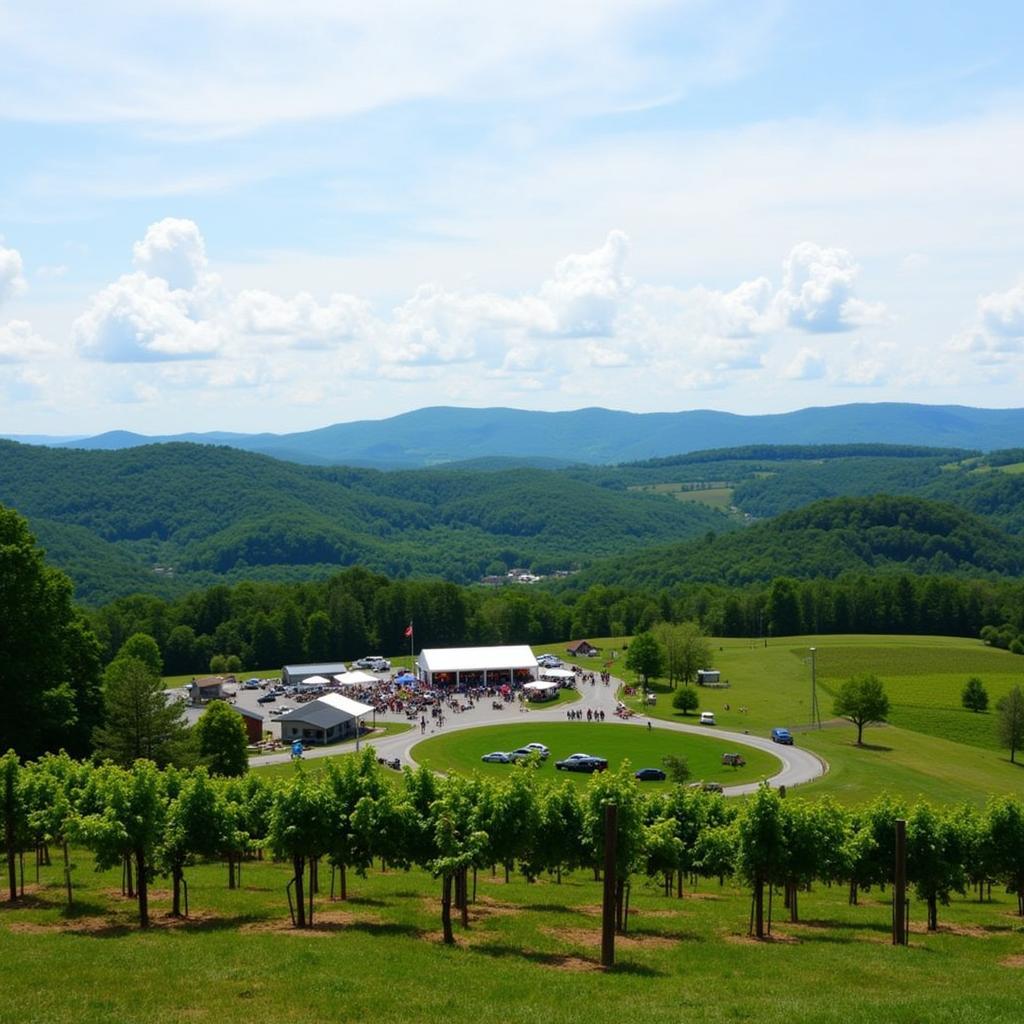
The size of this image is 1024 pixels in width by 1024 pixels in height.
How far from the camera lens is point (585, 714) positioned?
279ft

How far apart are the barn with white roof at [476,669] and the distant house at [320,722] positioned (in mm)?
21598

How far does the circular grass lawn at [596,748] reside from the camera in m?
64.3

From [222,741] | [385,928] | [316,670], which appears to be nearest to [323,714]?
[222,741]

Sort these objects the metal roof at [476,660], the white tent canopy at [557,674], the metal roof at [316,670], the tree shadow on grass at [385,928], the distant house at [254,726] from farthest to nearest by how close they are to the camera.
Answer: the metal roof at [316,670], the metal roof at [476,660], the white tent canopy at [557,674], the distant house at [254,726], the tree shadow on grass at [385,928]

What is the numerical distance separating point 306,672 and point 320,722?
31.6 metres

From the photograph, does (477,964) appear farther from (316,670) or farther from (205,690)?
(316,670)

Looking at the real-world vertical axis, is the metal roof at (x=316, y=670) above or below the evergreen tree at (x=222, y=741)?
below

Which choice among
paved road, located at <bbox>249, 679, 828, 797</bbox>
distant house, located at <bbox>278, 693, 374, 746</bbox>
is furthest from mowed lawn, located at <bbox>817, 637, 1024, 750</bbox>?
distant house, located at <bbox>278, 693, 374, 746</bbox>

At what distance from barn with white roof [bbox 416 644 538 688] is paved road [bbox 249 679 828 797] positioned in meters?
6.78

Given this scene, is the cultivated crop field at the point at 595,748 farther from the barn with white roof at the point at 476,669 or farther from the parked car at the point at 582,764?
the barn with white roof at the point at 476,669

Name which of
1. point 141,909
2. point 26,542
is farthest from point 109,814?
point 26,542

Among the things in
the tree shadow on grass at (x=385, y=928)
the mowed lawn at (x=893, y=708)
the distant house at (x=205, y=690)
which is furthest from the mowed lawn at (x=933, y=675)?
the tree shadow on grass at (x=385, y=928)

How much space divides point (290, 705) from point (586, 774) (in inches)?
1493

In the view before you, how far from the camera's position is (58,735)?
51406mm
